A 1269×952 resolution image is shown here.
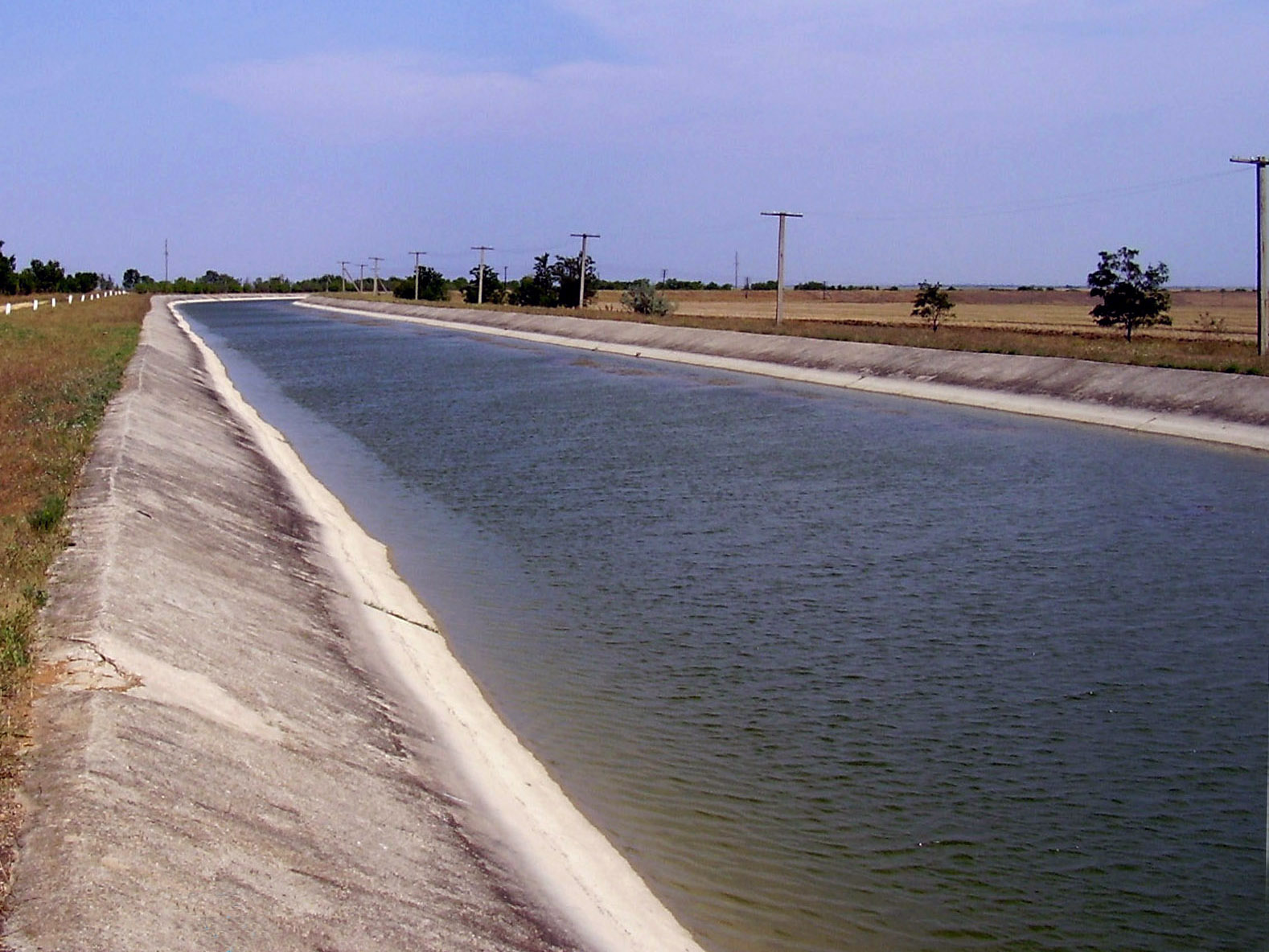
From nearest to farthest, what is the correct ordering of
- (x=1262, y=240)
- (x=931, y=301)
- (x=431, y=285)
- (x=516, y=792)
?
(x=516, y=792) < (x=1262, y=240) < (x=931, y=301) < (x=431, y=285)

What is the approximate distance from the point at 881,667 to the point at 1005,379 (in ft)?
93.8

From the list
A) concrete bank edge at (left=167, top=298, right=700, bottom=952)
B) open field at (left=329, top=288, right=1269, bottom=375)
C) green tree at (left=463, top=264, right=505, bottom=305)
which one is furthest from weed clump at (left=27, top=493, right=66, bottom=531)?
green tree at (left=463, top=264, right=505, bottom=305)

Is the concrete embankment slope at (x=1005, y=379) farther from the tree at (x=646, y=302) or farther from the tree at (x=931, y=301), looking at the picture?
the tree at (x=646, y=302)

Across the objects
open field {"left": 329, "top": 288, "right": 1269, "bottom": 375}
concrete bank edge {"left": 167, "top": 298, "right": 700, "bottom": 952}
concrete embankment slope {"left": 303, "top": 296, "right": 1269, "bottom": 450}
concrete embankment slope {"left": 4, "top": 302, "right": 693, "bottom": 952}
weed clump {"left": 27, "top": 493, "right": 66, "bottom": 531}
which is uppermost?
open field {"left": 329, "top": 288, "right": 1269, "bottom": 375}

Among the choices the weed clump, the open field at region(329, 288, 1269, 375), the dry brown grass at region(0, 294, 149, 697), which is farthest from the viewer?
the open field at region(329, 288, 1269, 375)

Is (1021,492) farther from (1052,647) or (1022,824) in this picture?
(1022,824)

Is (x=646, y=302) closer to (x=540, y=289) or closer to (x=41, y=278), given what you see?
(x=540, y=289)

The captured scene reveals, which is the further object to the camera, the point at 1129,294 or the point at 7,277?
the point at 7,277

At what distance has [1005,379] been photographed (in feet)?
127

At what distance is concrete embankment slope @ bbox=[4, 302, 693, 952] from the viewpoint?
5828 millimetres

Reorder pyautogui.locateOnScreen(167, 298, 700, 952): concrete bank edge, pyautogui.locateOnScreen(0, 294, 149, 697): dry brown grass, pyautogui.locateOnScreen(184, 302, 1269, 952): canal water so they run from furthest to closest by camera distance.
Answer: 1. pyautogui.locateOnScreen(0, 294, 149, 697): dry brown grass
2. pyautogui.locateOnScreen(184, 302, 1269, 952): canal water
3. pyautogui.locateOnScreen(167, 298, 700, 952): concrete bank edge

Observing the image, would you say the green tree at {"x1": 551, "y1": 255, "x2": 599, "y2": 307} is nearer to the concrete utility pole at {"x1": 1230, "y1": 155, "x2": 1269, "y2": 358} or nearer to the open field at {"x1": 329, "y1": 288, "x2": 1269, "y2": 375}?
the open field at {"x1": 329, "y1": 288, "x2": 1269, "y2": 375}

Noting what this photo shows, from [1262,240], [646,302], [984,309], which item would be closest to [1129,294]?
[1262,240]

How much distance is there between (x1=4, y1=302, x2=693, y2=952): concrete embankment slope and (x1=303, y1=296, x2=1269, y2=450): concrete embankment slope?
2292cm
